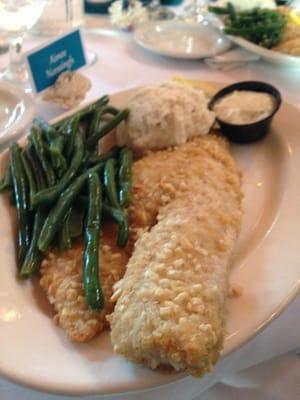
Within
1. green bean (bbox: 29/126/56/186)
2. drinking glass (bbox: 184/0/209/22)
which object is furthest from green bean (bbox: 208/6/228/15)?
green bean (bbox: 29/126/56/186)

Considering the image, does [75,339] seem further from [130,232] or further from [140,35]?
[140,35]

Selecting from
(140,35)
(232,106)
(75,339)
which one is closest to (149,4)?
(140,35)

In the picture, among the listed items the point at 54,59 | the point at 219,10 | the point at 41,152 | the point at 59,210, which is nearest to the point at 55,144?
the point at 41,152

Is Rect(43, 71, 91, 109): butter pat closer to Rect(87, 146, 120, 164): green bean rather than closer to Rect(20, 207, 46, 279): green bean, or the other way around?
Rect(87, 146, 120, 164): green bean

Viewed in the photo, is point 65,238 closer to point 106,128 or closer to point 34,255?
point 34,255

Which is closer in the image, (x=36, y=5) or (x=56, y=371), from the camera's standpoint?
(x=56, y=371)

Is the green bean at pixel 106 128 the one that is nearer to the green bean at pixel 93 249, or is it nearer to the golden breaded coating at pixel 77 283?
the green bean at pixel 93 249
